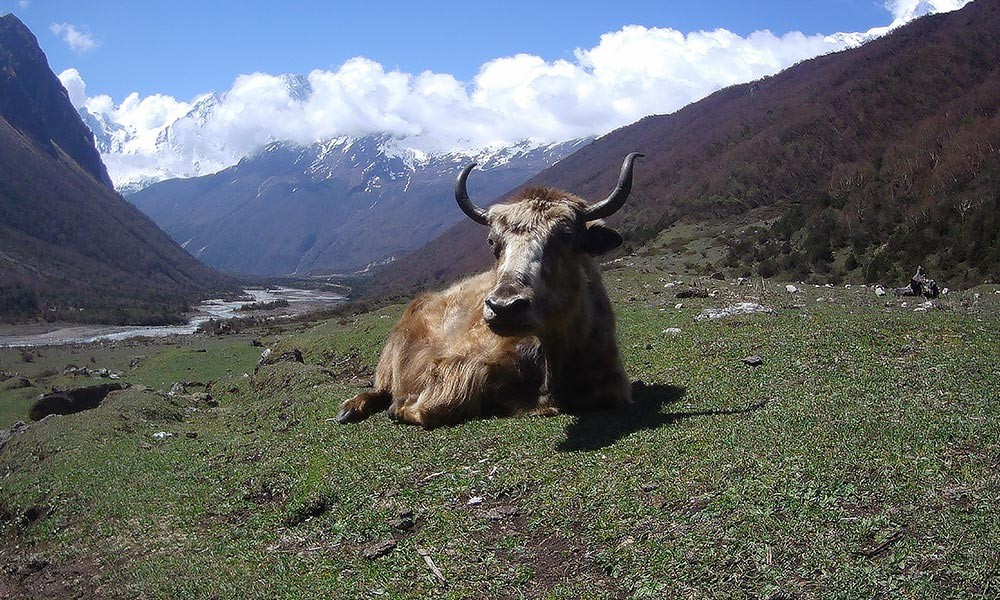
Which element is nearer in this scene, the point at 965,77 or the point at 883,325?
the point at 883,325

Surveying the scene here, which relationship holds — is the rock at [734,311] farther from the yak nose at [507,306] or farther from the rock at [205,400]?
the rock at [205,400]

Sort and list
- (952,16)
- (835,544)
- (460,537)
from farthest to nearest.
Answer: (952,16)
(460,537)
(835,544)

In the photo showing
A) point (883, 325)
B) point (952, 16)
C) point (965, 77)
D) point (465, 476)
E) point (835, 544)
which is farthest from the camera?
point (952, 16)

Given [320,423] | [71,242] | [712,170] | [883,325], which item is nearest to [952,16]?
[712,170]

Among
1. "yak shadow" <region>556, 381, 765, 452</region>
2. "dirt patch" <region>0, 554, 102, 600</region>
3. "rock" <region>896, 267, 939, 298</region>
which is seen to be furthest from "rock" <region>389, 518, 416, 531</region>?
"rock" <region>896, 267, 939, 298</region>

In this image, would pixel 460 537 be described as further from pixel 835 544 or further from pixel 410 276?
pixel 410 276

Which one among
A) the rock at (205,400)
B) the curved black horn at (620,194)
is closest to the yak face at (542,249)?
the curved black horn at (620,194)

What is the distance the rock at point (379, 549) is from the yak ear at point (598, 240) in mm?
3937

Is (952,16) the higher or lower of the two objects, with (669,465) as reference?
higher

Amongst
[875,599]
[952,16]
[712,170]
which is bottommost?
[875,599]

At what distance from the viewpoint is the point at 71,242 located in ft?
461

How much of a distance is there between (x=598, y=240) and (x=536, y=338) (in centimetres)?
137

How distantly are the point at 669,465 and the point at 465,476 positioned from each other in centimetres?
184

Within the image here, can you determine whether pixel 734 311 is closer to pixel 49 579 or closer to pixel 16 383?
pixel 49 579
